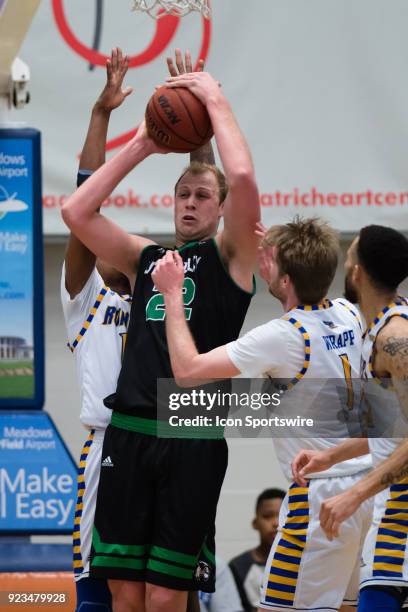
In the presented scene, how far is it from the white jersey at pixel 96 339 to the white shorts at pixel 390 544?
1.62 metres

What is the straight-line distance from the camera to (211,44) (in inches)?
335

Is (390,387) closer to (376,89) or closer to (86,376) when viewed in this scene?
(86,376)

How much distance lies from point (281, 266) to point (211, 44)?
14.9 ft

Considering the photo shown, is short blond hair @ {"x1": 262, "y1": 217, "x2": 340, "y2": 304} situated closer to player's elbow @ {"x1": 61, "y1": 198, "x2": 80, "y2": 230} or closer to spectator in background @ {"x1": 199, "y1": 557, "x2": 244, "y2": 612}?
player's elbow @ {"x1": 61, "y1": 198, "x2": 80, "y2": 230}

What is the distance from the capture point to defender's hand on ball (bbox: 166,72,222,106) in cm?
431

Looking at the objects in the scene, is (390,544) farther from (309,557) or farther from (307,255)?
(307,255)

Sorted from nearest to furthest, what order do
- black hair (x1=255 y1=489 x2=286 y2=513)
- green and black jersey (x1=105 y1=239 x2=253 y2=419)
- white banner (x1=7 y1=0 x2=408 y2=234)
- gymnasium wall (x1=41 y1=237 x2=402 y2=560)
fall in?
green and black jersey (x1=105 y1=239 x2=253 y2=419)
black hair (x1=255 y1=489 x2=286 y2=513)
white banner (x1=7 y1=0 x2=408 y2=234)
gymnasium wall (x1=41 y1=237 x2=402 y2=560)

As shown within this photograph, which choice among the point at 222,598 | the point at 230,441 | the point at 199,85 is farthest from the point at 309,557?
the point at 230,441

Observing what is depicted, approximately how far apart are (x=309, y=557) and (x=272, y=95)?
501 cm

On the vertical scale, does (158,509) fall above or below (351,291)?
below

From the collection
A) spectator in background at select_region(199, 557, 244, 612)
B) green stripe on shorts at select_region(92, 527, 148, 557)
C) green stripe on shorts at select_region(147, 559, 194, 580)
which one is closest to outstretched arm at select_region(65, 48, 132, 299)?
green stripe on shorts at select_region(92, 527, 148, 557)

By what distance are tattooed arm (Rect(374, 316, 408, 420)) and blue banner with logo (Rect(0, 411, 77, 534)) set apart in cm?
364

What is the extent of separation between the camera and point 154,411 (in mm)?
4422

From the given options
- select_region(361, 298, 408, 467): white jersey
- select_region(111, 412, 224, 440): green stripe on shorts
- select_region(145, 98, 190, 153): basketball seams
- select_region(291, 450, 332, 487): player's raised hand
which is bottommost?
select_region(291, 450, 332, 487): player's raised hand
